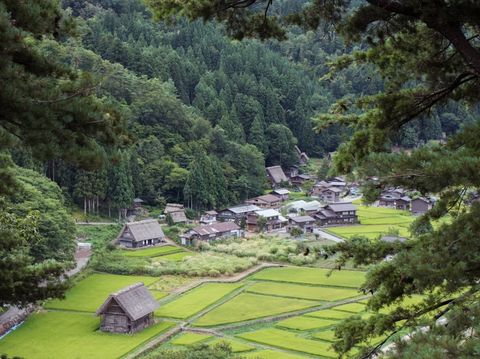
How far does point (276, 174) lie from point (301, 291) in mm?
28440

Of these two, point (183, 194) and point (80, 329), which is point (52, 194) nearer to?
point (80, 329)

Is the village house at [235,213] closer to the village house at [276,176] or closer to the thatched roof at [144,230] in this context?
the thatched roof at [144,230]

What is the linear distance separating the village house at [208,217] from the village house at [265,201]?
193 inches

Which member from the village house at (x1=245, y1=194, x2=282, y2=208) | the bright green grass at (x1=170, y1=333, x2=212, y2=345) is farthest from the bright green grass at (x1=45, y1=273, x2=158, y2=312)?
the village house at (x1=245, y1=194, x2=282, y2=208)

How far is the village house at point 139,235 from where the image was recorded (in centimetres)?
3066

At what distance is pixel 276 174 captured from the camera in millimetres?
50906

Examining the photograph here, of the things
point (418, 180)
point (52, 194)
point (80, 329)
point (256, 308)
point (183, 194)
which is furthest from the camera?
point (183, 194)

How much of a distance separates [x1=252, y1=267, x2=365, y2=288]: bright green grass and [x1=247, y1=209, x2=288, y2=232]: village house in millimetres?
10010

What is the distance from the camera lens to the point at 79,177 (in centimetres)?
3338

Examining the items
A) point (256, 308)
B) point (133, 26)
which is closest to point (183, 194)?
point (256, 308)

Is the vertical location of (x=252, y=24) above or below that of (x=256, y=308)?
above

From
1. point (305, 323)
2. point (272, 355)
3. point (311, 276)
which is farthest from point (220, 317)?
point (311, 276)

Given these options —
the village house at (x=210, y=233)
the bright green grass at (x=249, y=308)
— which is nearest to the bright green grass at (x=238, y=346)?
the bright green grass at (x=249, y=308)

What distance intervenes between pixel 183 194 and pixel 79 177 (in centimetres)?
860
